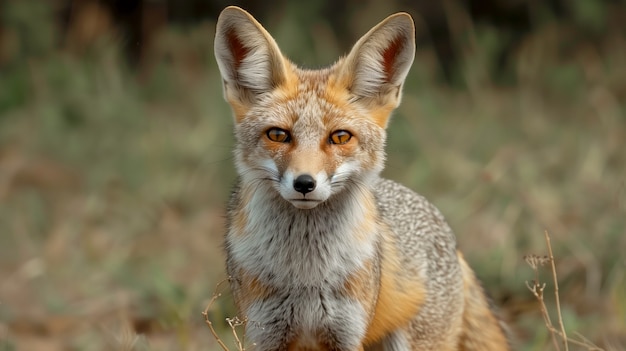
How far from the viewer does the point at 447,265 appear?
4914 mm

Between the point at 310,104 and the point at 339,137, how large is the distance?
196 mm

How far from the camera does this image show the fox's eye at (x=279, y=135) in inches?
154

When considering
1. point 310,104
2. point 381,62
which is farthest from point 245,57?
point 381,62

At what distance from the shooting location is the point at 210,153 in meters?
8.41

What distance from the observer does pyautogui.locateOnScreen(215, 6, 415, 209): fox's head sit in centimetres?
385

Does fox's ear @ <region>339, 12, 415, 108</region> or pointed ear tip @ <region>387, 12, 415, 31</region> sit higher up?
pointed ear tip @ <region>387, 12, 415, 31</region>

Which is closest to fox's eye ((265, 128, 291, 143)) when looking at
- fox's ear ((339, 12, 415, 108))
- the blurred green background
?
fox's ear ((339, 12, 415, 108))

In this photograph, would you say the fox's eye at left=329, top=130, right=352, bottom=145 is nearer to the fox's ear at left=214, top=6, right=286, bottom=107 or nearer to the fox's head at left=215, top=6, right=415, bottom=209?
the fox's head at left=215, top=6, right=415, bottom=209

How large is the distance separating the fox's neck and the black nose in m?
0.41

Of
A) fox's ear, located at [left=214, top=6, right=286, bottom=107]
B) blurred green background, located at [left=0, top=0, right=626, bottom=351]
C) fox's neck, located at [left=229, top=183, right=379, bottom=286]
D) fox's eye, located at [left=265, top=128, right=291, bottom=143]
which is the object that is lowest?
blurred green background, located at [left=0, top=0, right=626, bottom=351]

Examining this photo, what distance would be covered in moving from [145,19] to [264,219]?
22.5ft

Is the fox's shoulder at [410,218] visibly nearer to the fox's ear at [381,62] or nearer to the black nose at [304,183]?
the fox's ear at [381,62]

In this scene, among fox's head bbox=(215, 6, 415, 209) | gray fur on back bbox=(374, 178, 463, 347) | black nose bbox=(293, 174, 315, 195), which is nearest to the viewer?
black nose bbox=(293, 174, 315, 195)

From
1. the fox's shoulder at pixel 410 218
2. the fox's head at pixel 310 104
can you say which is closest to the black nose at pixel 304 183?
the fox's head at pixel 310 104
